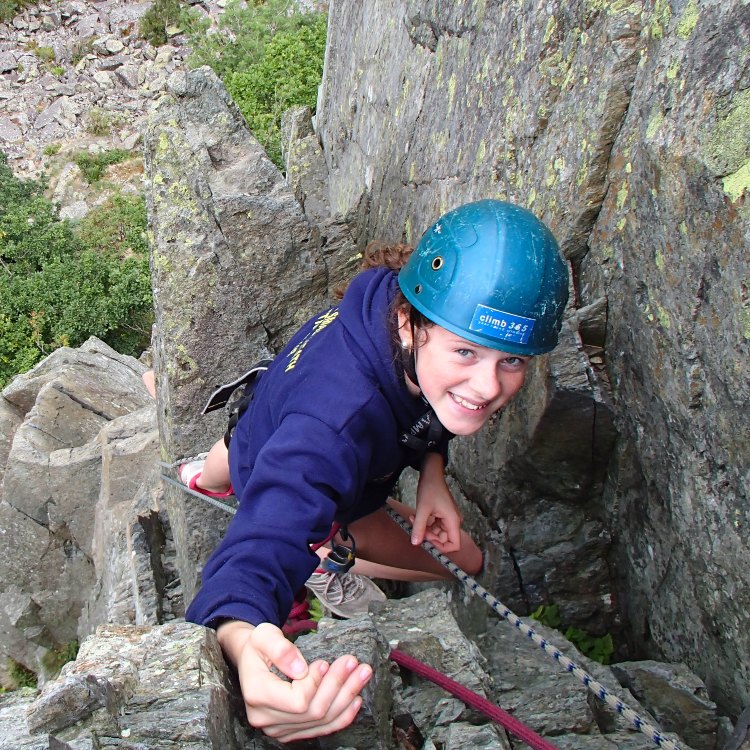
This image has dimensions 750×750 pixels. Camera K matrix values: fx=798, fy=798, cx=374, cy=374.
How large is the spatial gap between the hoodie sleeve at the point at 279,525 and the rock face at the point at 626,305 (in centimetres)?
148

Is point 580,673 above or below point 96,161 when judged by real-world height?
above

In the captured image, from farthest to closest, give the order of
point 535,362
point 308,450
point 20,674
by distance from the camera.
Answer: point 20,674 → point 535,362 → point 308,450

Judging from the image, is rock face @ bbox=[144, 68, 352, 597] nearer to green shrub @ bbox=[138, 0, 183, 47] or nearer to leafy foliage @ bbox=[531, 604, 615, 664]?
leafy foliage @ bbox=[531, 604, 615, 664]

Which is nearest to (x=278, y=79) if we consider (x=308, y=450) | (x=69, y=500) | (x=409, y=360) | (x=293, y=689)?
(x=69, y=500)

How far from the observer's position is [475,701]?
2.76 m

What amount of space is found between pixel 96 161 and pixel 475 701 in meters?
28.7

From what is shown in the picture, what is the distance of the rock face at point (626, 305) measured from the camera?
3006mm

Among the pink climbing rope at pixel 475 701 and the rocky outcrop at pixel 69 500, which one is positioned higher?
the pink climbing rope at pixel 475 701

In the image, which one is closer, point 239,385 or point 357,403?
point 357,403

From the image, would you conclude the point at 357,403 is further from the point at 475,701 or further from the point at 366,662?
the point at 475,701

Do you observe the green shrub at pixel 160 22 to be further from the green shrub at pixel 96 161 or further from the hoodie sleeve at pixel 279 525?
the hoodie sleeve at pixel 279 525

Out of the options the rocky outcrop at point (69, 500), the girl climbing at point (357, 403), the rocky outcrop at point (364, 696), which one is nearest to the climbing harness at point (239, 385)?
the girl climbing at point (357, 403)

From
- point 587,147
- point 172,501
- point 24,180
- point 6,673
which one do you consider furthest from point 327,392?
point 24,180

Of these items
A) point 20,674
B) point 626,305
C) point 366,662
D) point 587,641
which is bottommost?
point 20,674
